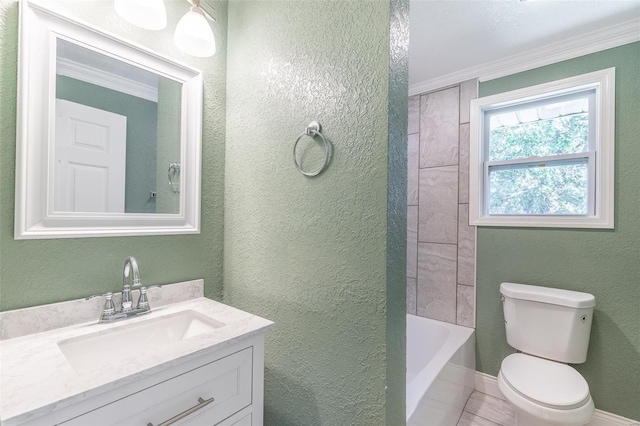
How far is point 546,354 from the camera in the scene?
1.78 m

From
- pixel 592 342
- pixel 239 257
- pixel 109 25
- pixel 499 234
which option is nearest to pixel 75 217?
pixel 239 257

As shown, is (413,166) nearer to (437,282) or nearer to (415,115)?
(415,115)

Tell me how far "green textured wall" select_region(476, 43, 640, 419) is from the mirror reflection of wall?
7.46 ft

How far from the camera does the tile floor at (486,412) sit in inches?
71.4

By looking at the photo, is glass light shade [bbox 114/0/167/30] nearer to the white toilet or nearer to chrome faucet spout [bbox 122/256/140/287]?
chrome faucet spout [bbox 122/256/140/287]

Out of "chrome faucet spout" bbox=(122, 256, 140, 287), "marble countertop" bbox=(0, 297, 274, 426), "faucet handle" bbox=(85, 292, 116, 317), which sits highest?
"chrome faucet spout" bbox=(122, 256, 140, 287)

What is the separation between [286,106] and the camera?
3.86ft

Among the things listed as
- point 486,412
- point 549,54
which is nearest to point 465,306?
point 486,412

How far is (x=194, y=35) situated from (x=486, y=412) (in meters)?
2.73

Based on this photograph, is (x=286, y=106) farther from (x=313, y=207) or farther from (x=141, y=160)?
(x=141, y=160)

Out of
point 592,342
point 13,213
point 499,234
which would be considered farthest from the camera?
point 499,234

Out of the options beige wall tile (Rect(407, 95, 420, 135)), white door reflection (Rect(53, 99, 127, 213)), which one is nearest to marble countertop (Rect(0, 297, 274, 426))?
white door reflection (Rect(53, 99, 127, 213))

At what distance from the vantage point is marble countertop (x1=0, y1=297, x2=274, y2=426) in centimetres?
59

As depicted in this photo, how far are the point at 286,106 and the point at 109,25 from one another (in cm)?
74
